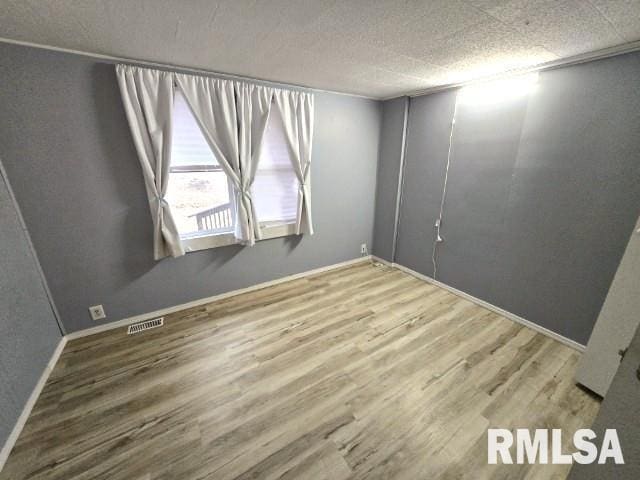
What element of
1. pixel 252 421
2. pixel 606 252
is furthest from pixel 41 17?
pixel 606 252

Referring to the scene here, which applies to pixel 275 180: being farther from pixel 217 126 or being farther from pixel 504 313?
pixel 504 313

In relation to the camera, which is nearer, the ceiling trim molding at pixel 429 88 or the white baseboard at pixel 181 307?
the ceiling trim molding at pixel 429 88

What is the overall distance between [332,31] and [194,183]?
172 centimetres

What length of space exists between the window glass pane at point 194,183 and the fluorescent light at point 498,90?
2577 millimetres

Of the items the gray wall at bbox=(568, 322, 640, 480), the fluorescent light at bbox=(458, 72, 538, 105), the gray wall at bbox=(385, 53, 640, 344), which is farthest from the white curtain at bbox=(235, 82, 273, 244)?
the gray wall at bbox=(568, 322, 640, 480)

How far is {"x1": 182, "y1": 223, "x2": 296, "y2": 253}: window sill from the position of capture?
2428mm

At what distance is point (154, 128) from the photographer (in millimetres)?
2029

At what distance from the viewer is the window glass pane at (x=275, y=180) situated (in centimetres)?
266

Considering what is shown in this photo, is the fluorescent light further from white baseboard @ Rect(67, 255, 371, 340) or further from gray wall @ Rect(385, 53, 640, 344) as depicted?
white baseboard @ Rect(67, 255, 371, 340)

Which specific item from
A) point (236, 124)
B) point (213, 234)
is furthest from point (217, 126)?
point (213, 234)

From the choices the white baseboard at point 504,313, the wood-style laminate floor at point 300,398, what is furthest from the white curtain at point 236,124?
the white baseboard at point 504,313

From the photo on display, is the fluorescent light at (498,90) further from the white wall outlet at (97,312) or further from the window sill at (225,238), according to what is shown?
the white wall outlet at (97,312)

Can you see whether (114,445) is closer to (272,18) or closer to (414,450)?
(414,450)

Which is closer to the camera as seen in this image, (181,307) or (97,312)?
(97,312)
